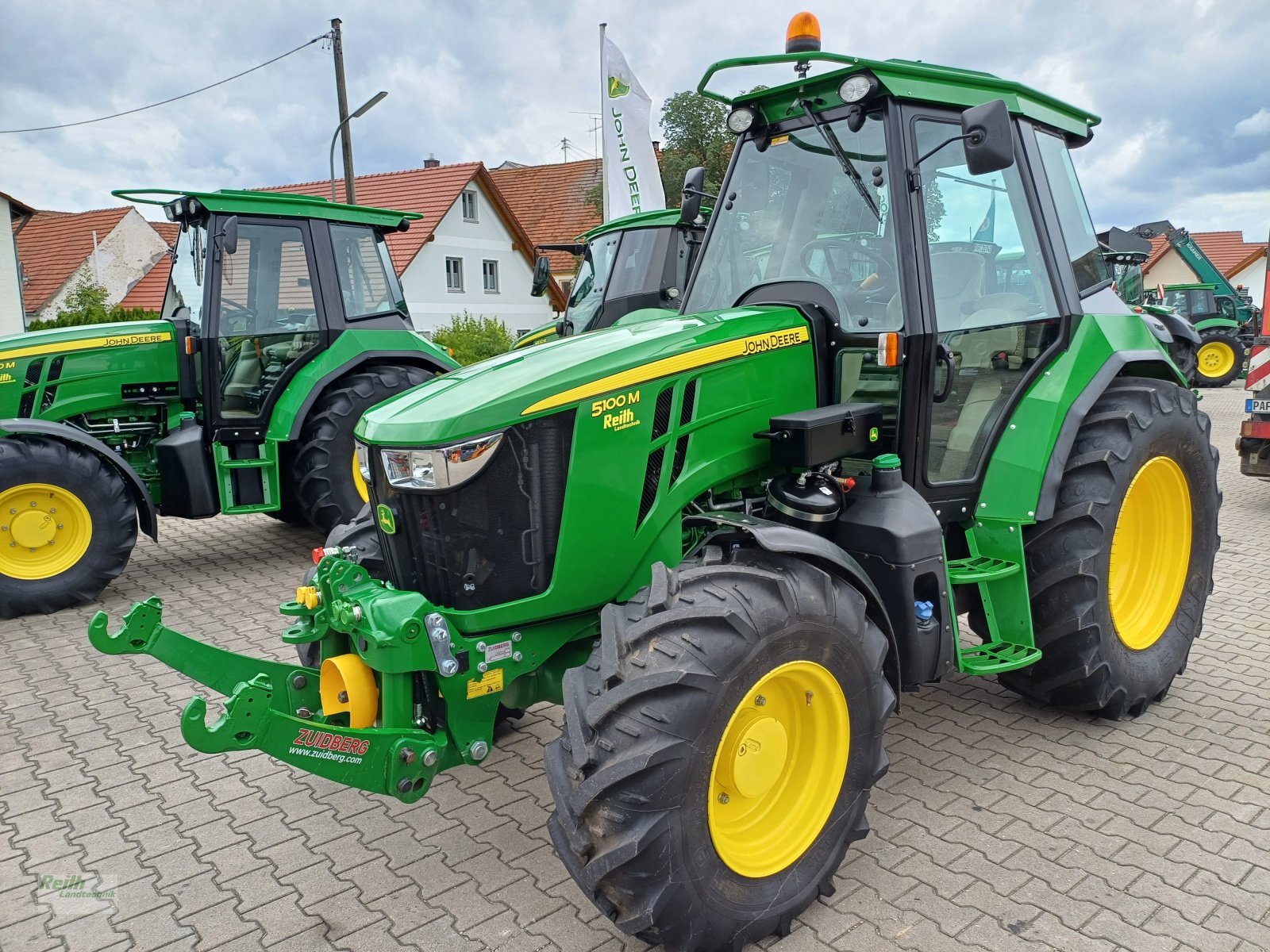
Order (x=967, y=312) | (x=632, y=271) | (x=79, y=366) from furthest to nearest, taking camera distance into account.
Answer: (x=632, y=271)
(x=79, y=366)
(x=967, y=312)

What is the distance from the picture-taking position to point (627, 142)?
13.3 meters

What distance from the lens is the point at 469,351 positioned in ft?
61.9

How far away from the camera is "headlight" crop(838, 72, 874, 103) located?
3.21 meters

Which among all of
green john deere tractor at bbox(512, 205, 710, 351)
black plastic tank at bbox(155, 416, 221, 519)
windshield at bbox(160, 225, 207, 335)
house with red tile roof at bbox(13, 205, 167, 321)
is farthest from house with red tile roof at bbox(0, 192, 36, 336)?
black plastic tank at bbox(155, 416, 221, 519)

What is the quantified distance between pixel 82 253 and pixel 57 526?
3155cm

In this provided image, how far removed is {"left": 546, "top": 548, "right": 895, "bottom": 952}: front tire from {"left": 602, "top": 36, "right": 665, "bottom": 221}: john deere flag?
1138 centimetres

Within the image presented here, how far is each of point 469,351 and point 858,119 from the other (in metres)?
16.1

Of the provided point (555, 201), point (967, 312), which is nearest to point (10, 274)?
point (555, 201)

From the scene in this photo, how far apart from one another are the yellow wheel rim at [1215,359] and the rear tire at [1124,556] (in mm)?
18081

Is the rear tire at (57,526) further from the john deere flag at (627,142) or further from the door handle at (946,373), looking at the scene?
the john deere flag at (627,142)

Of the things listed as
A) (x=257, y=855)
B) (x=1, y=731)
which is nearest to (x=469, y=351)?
(x=1, y=731)

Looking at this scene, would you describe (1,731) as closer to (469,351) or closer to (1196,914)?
(1196,914)

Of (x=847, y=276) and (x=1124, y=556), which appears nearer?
(x=847, y=276)

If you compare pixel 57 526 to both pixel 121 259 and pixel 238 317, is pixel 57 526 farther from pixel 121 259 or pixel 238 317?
pixel 121 259
